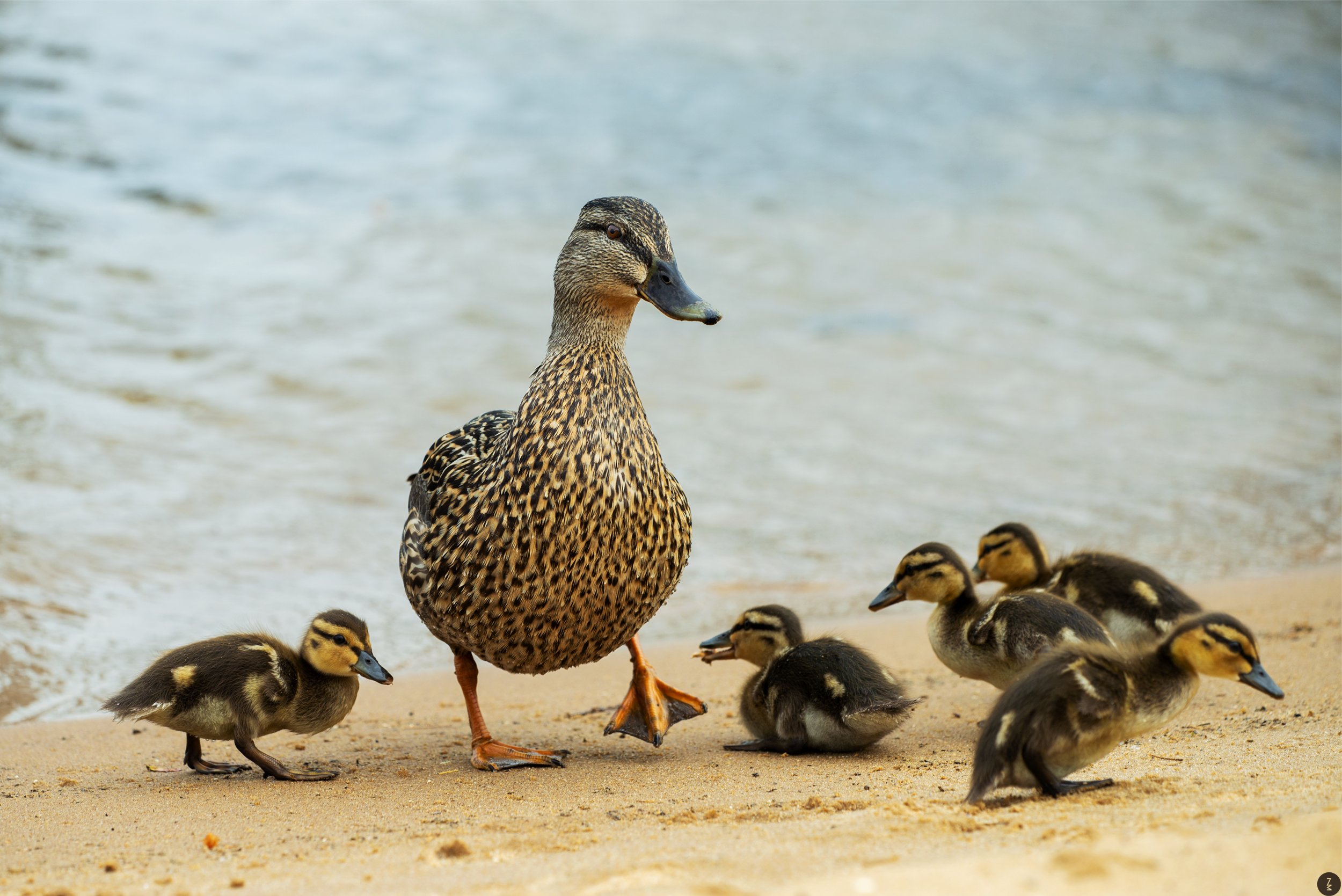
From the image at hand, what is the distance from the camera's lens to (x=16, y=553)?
621cm

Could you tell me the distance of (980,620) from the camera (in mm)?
4559

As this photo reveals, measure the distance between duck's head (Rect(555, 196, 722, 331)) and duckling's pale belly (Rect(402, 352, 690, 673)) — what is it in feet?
0.77

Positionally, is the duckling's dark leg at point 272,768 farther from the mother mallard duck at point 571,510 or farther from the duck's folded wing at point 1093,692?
the duck's folded wing at point 1093,692

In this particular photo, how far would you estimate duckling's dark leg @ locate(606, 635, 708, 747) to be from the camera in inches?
173

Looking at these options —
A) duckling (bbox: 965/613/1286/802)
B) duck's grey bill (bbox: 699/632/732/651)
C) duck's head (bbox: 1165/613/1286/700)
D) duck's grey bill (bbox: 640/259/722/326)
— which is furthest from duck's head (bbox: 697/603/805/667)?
duck's head (bbox: 1165/613/1286/700)

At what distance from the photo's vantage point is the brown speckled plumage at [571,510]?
390 centimetres

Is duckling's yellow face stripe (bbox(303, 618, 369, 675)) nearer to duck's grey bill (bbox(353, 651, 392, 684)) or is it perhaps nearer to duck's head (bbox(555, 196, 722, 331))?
duck's grey bill (bbox(353, 651, 392, 684))

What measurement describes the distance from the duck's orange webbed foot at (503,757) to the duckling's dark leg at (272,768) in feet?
1.43

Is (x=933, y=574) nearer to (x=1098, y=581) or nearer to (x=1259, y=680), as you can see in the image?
(x=1098, y=581)

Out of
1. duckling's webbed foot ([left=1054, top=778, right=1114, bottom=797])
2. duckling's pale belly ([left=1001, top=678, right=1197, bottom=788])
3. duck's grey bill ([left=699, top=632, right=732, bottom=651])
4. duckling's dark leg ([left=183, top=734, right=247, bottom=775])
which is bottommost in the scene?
duckling's dark leg ([left=183, top=734, right=247, bottom=775])

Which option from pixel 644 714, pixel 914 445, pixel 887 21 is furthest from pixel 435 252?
pixel 887 21

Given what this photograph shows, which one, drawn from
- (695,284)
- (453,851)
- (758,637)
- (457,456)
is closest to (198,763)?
(457,456)

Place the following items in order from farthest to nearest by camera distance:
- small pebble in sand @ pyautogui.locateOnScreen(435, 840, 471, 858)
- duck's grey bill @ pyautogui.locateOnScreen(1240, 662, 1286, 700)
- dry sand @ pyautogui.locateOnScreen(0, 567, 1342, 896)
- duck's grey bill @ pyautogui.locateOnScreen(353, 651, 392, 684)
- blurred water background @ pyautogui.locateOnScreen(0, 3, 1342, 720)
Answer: blurred water background @ pyautogui.locateOnScreen(0, 3, 1342, 720) < duck's grey bill @ pyautogui.locateOnScreen(353, 651, 392, 684) < duck's grey bill @ pyautogui.locateOnScreen(1240, 662, 1286, 700) < small pebble in sand @ pyautogui.locateOnScreen(435, 840, 471, 858) < dry sand @ pyautogui.locateOnScreen(0, 567, 1342, 896)

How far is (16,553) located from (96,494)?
0.94m
